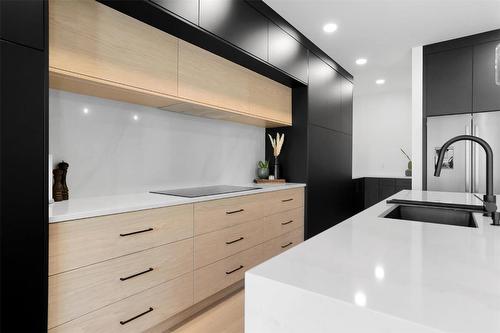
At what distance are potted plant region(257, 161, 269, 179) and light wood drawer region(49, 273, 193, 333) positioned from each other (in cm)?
164

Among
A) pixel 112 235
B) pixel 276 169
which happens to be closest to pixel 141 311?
pixel 112 235

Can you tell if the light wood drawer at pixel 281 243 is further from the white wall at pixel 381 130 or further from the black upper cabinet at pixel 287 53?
the white wall at pixel 381 130

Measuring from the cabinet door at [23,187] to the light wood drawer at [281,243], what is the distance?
1779mm

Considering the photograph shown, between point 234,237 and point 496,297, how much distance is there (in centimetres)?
191

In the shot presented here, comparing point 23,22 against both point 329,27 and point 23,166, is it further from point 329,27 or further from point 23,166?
point 329,27

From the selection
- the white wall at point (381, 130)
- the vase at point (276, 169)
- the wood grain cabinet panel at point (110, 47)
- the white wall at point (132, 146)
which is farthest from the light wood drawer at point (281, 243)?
the white wall at point (381, 130)

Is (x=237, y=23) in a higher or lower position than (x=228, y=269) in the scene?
higher

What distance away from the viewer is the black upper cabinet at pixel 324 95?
11.4 ft

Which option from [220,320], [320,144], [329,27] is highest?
[329,27]

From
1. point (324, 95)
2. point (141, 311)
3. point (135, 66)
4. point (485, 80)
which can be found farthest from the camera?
point (324, 95)

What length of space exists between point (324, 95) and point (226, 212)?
2.38 m

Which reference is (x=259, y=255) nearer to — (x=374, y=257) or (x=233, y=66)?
(x=233, y=66)

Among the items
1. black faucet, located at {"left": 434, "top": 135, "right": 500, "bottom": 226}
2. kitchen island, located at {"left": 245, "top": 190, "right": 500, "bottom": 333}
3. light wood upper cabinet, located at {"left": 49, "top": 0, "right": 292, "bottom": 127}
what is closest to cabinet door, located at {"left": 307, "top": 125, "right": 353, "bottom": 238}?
light wood upper cabinet, located at {"left": 49, "top": 0, "right": 292, "bottom": 127}

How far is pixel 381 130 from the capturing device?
235 inches
